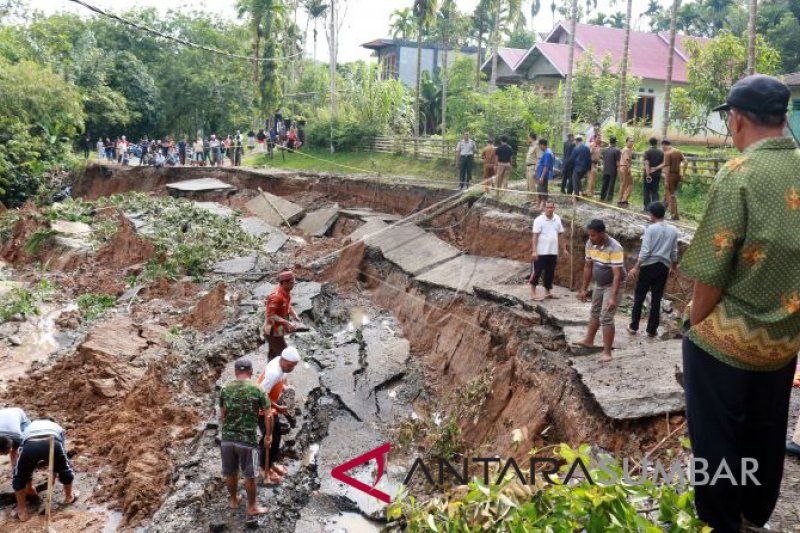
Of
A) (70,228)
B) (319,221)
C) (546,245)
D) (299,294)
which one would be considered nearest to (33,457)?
(546,245)

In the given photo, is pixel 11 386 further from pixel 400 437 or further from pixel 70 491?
pixel 400 437

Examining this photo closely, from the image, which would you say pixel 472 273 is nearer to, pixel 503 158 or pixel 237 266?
pixel 503 158

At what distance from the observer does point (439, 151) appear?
26.6 metres

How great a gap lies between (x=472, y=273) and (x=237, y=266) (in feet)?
22.6

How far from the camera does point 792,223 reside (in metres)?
2.86

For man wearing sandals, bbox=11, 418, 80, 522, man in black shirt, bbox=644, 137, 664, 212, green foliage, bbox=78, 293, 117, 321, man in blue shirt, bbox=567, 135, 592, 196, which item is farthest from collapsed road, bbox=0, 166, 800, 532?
man in blue shirt, bbox=567, 135, 592, 196

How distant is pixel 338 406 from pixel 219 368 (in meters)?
2.21

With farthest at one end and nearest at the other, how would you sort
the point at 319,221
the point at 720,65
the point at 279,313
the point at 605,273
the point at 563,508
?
the point at 319,221
the point at 720,65
the point at 279,313
the point at 605,273
the point at 563,508

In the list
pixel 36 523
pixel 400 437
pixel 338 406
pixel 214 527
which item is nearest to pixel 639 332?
pixel 400 437

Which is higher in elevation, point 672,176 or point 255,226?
point 672,176

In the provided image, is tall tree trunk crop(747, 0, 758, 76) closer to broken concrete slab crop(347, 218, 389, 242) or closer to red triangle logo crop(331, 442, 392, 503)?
broken concrete slab crop(347, 218, 389, 242)

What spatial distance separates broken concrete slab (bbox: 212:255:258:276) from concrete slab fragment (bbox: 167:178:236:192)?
31.7 ft

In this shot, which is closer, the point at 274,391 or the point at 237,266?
the point at 274,391

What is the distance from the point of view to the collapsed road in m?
7.66
